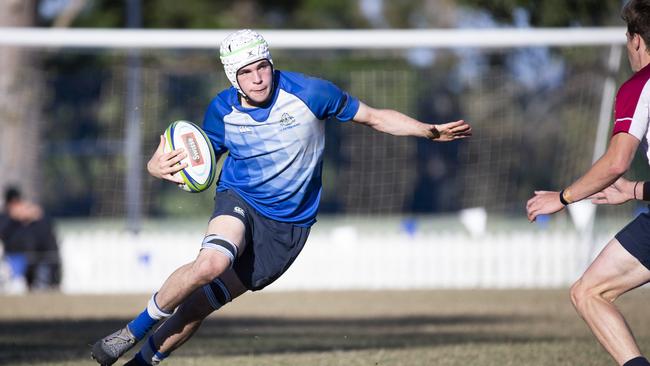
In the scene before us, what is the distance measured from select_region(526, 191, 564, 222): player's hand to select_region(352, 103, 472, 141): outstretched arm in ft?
3.75

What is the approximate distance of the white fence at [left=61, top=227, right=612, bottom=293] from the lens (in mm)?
21188

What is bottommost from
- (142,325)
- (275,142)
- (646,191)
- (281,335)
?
(281,335)

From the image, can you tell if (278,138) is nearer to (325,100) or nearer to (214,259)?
(325,100)

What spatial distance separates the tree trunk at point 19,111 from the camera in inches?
992

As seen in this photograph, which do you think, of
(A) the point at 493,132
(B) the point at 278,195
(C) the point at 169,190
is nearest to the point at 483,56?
(A) the point at 493,132

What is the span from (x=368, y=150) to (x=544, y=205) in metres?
21.4

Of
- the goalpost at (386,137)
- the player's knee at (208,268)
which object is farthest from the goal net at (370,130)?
the player's knee at (208,268)

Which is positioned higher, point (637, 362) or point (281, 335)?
point (637, 362)

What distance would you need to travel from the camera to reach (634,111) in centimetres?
577

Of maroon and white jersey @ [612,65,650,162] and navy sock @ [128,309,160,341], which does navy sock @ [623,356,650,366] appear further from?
navy sock @ [128,309,160,341]

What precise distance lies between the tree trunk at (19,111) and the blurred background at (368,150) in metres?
0.05

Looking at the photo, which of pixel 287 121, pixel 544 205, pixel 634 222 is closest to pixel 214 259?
pixel 287 121

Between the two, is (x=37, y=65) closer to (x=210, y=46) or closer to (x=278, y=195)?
(x=210, y=46)

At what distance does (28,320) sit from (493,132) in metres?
17.8
